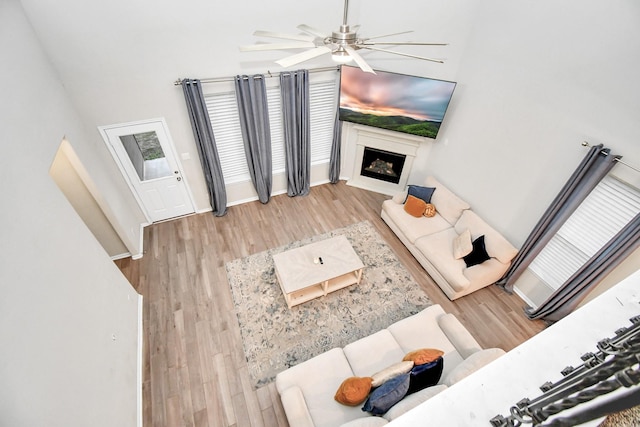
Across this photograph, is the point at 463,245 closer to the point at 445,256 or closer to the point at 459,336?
the point at 445,256

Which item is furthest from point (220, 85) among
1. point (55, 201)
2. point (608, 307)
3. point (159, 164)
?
point (608, 307)

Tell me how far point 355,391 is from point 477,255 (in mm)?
2661

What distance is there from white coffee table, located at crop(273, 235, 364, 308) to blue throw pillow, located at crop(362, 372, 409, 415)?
1.51m

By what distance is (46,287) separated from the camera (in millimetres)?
2055

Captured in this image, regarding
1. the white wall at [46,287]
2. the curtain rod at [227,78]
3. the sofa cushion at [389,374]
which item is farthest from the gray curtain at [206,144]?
the sofa cushion at [389,374]

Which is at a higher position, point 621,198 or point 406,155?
point 621,198

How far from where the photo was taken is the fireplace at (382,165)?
18.2 feet

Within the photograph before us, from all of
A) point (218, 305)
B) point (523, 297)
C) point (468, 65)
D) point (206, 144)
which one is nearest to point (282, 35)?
point (206, 144)

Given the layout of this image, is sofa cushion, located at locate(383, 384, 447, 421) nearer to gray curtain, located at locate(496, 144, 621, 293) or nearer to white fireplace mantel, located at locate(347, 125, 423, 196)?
gray curtain, located at locate(496, 144, 621, 293)

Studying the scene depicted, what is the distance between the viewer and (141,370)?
3264 millimetres

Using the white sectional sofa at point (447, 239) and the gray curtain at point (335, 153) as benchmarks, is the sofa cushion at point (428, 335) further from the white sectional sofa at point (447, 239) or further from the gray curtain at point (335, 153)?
the gray curtain at point (335, 153)

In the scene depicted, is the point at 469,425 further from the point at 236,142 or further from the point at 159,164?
the point at 159,164

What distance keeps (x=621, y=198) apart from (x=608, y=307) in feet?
10.5

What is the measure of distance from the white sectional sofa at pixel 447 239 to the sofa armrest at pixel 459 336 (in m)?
0.81
